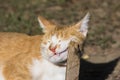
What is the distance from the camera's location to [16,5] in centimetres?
948

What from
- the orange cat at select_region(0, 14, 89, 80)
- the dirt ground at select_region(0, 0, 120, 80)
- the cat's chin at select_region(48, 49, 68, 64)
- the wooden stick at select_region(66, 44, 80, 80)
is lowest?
the wooden stick at select_region(66, 44, 80, 80)

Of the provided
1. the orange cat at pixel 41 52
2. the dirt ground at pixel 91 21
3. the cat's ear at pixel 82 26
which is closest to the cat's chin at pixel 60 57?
the orange cat at pixel 41 52

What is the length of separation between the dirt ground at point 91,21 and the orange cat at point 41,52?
1316 millimetres

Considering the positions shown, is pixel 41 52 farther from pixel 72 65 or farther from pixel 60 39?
pixel 72 65

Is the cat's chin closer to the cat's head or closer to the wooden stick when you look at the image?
the cat's head

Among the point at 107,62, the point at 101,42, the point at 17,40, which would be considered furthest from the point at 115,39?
the point at 17,40

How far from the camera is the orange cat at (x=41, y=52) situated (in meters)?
5.11

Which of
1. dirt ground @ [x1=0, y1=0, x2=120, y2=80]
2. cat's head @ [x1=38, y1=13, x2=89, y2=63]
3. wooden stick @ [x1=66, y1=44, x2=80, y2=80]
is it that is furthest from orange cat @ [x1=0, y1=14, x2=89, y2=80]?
dirt ground @ [x1=0, y1=0, x2=120, y2=80]

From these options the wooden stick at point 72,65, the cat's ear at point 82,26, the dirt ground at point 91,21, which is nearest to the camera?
the wooden stick at point 72,65

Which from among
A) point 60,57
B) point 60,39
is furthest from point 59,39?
point 60,57

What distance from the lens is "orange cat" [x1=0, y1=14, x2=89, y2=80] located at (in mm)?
5113

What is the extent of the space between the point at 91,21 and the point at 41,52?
3402mm

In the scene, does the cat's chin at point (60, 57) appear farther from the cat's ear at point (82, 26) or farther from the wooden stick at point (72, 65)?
the cat's ear at point (82, 26)

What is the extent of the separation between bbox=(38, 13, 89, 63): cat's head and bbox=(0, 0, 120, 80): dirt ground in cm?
155
